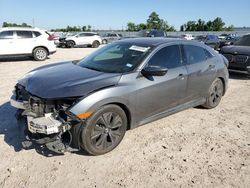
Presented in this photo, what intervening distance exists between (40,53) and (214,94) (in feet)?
32.1

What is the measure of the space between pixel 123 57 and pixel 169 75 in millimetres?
847

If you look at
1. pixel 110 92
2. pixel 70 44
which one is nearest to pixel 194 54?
pixel 110 92

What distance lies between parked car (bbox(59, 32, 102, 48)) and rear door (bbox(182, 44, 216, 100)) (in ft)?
62.6

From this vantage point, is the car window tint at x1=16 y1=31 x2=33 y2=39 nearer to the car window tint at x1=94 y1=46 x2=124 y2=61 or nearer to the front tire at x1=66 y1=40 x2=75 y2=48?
the car window tint at x1=94 y1=46 x2=124 y2=61

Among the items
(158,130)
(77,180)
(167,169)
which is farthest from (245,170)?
(77,180)

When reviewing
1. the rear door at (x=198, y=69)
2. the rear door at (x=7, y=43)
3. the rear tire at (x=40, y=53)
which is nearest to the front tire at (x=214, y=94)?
the rear door at (x=198, y=69)

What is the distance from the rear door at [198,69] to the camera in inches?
177

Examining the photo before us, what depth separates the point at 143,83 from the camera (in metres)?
3.70

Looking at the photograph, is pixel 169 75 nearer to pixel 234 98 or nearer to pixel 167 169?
pixel 167 169

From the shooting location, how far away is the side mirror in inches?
142

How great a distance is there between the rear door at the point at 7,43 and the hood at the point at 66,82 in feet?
29.4

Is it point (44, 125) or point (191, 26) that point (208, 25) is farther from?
point (44, 125)

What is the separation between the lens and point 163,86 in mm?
3967

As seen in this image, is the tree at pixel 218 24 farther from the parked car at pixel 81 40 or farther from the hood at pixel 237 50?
the hood at pixel 237 50
